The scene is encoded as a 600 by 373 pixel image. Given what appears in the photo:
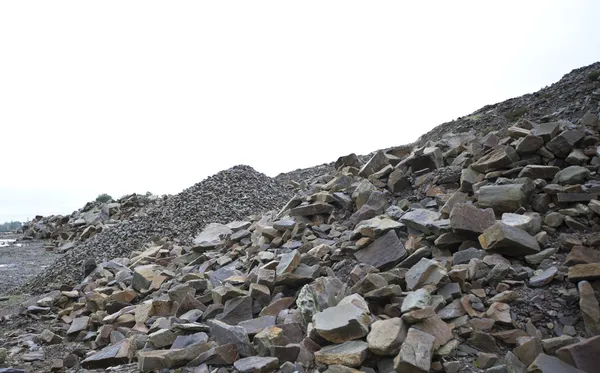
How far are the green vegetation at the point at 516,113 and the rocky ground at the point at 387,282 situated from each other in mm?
400

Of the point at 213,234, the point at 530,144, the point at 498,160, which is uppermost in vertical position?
Answer: the point at 530,144

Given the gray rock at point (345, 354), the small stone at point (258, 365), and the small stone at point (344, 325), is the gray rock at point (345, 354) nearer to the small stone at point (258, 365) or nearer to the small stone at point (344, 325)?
the small stone at point (344, 325)

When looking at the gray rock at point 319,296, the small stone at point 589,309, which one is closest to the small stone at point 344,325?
the gray rock at point 319,296

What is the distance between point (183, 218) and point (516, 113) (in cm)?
784

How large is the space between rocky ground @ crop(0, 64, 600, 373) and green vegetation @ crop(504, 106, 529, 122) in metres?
0.40

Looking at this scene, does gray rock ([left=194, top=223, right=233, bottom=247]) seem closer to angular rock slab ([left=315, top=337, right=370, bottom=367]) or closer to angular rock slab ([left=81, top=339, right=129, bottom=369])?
angular rock slab ([left=81, top=339, right=129, bottom=369])

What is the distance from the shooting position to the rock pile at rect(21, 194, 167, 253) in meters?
15.0

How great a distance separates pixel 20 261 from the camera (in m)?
12.5

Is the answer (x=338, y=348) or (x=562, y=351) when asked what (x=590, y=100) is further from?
(x=338, y=348)

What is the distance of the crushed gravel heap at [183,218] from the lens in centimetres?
885

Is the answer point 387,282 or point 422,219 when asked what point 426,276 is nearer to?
point 387,282

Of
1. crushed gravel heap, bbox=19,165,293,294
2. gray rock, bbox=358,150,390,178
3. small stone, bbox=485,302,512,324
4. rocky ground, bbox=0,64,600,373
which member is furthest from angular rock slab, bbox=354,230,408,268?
crushed gravel heap, bbox=19,165,293,294

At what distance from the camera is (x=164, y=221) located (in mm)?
10031

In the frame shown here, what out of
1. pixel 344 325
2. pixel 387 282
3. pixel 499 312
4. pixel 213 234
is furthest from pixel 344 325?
pixel 213 234
